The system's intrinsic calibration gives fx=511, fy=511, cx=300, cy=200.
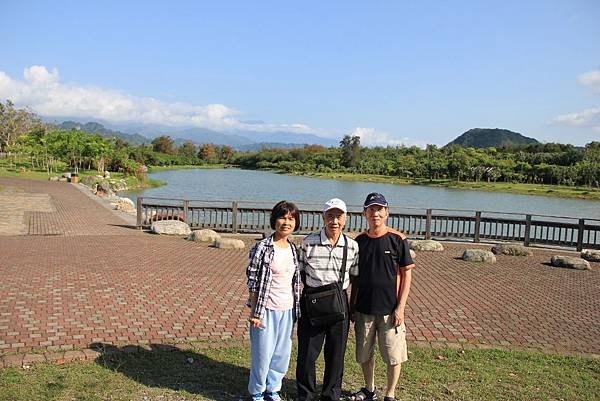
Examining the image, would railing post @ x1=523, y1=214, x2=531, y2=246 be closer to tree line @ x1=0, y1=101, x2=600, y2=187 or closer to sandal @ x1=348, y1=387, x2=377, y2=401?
sandal @ x1=348, y1=387, x2=377, y2=401

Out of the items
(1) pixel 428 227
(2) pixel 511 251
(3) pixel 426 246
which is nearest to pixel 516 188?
(1) pixel 428 227

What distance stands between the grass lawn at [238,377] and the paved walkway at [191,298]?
0.45m

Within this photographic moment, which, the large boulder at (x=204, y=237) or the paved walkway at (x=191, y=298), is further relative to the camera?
the large boulder at (x=204, y=237)

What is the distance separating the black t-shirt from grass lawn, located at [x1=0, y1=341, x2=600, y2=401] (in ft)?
2.98

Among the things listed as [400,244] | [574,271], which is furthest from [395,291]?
[574,271]

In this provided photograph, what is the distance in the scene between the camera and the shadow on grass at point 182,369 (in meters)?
4.33

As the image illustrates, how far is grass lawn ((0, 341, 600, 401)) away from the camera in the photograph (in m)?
→ 4.18

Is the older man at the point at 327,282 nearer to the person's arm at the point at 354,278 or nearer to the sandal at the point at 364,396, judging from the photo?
the person's arm at the point at 354,278

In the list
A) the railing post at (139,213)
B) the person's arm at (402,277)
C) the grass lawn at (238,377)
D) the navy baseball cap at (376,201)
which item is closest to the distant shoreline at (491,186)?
the railing post at (139,213)

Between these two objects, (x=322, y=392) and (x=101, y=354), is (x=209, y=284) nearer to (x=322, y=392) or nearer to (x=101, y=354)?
(x=101, y=354)

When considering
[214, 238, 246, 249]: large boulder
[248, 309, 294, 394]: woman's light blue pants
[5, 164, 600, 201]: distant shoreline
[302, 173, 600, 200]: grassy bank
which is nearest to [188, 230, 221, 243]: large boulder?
[214, 238, 246, 249]: large boulder

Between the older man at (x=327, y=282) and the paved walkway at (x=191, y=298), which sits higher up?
the older man at (x=327, y=282)

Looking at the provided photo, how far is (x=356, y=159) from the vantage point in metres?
91.6

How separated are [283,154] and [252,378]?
109203 mm
